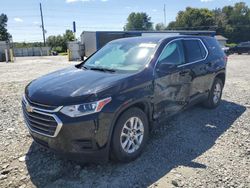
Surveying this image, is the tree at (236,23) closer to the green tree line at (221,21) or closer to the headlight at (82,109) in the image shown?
the green tree line at (221,21)

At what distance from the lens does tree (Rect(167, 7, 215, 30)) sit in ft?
239

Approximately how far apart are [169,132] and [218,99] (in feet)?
7.58

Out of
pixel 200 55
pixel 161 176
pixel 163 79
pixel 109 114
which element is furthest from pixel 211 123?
pixel 109 114

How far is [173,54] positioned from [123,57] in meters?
0.94

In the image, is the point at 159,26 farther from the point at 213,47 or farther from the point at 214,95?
the point at 214,95

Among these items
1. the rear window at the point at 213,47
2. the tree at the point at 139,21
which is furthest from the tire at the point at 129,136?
the tree at the point at 139,21

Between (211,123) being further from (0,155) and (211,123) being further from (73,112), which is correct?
(0,155)

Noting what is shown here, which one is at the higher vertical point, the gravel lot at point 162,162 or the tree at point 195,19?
the tree at point 195,19

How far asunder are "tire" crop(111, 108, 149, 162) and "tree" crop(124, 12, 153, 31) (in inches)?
4168

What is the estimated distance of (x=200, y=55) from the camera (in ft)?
19.6

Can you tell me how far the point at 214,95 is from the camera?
6711 millimetres

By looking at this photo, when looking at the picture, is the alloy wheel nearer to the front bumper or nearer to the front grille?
the front bumper

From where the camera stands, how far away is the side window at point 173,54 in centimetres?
477

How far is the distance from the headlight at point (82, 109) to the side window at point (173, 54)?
61.8 inches
